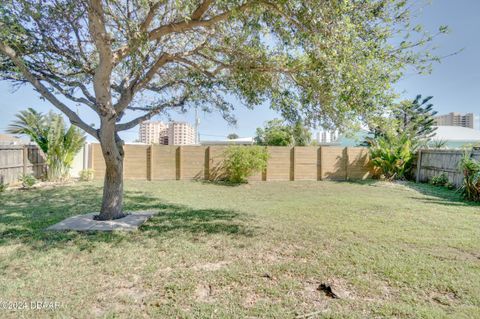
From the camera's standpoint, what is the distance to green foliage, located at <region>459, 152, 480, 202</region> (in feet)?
27.2

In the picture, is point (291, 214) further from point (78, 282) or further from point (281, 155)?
point (281, 155)

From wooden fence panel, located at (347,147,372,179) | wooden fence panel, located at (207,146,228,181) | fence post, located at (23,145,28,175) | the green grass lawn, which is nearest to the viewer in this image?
the green grass lawn

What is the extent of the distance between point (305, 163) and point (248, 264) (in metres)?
10.9

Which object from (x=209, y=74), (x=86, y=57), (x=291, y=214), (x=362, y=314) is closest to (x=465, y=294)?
(x=362, y=314)

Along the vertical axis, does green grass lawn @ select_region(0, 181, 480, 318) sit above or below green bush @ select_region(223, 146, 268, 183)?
below

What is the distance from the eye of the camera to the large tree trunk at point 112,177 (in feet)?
16.8

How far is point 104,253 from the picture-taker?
3762 millimetres

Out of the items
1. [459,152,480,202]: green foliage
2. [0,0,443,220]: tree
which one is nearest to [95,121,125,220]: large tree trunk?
[0,0,443,220]: tree

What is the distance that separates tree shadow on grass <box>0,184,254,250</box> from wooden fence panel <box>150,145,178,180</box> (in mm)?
3942

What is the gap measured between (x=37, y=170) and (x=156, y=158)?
14.7 feet

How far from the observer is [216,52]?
238 inches

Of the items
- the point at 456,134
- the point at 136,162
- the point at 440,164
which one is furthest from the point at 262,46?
the point at 456,134

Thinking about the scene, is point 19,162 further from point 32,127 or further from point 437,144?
point 437,144

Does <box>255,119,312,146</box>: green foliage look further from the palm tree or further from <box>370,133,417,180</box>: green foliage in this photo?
the palm tree
